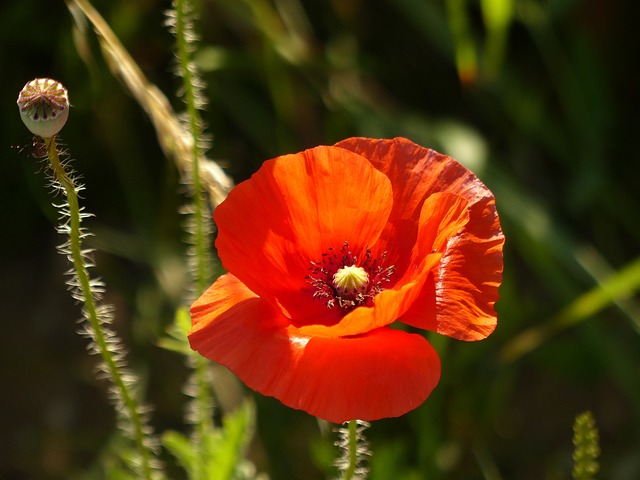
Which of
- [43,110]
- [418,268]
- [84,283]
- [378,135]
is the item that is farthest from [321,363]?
[378,135]

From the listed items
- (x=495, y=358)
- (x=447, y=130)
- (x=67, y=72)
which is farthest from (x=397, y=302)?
(x=67, y=72)

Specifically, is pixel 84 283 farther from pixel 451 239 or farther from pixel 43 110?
pixel 451 239

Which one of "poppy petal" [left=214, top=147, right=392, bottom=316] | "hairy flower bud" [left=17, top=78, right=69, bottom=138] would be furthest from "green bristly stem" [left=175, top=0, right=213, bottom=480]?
"hairy flower bud" [left=17, top=78, right=69, bottom=138]

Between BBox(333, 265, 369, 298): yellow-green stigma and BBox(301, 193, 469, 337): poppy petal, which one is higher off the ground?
BBox(301, 193, 469, 337): poppy petal

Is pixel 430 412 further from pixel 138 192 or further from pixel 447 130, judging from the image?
pixel 138 192

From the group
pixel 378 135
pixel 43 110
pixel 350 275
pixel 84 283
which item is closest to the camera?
pixel 43 110

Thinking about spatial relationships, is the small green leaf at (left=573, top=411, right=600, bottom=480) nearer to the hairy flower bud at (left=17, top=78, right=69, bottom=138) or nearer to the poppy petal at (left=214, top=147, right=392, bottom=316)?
the poppy petal at (left=214, top=147, right=392, bottom=316)

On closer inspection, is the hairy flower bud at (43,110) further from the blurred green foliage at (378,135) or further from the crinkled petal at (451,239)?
the blurred green foliage at (378,135)
